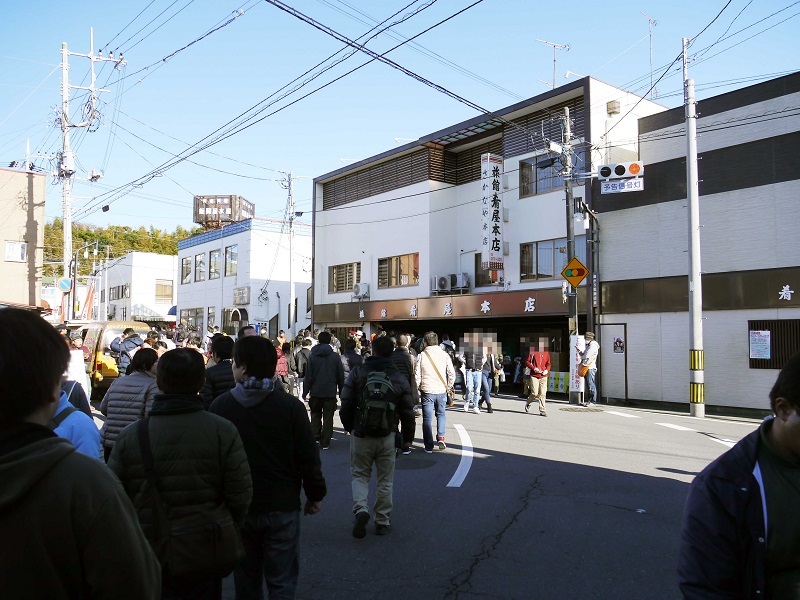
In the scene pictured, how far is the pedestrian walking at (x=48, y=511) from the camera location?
58.4 inches

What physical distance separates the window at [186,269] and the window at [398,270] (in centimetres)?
2050

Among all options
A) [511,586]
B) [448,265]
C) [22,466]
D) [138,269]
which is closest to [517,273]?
[448,265]

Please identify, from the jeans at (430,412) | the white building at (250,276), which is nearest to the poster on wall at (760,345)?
the jeans at (430,412)

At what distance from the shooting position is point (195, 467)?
3.04 m

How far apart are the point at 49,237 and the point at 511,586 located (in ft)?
205


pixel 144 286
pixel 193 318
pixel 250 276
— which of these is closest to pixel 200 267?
pixel 193 318

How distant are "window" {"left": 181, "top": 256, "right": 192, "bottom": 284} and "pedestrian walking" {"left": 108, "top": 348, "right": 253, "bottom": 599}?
137 feet

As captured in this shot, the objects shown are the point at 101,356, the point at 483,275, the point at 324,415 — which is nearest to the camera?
the point at 324,415

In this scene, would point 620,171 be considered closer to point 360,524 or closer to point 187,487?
point 360,524

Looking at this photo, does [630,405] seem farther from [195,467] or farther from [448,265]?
[195,467]

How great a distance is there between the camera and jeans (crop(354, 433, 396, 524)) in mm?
6020

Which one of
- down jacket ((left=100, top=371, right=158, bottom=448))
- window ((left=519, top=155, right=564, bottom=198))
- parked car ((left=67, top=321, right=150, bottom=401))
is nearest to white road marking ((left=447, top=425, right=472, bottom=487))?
down jacket ((left=100, top=371, right=158, bottom=448))

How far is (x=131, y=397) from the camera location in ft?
16.9

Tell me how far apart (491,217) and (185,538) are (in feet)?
64.4
